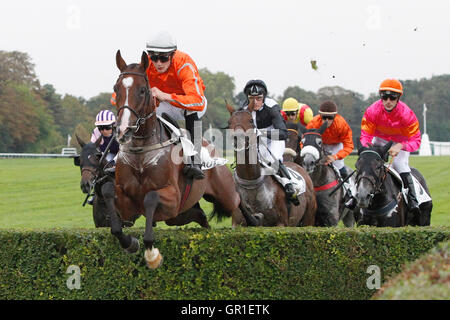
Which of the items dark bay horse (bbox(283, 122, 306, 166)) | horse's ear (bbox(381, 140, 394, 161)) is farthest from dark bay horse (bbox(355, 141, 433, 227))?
dark bay horse (bbox(283, 122, 306, 166))

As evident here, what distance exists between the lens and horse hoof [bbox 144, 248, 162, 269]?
6252mm

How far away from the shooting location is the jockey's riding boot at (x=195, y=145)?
6.88 m

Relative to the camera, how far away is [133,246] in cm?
642

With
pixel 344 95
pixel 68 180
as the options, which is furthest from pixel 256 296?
pixel 344 95

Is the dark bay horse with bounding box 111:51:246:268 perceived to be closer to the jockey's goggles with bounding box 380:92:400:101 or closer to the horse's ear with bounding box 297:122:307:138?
the jockey's goggles with bounding box 380:92:400:101

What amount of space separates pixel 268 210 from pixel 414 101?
263 feet

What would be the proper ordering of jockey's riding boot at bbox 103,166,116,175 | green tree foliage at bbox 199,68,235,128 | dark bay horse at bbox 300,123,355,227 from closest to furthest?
jockey's riding boot at bbox 103,166,116,175, dark bay horse at bbox 300,123,355,227, green tree foliage at bbox 199,68,235,128

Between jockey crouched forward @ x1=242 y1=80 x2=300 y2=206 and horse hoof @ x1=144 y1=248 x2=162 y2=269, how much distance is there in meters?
3.02

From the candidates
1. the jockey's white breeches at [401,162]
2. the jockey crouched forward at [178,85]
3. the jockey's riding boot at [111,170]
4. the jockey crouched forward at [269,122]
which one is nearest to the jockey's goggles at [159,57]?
the jockey crouched forward at [178,85]

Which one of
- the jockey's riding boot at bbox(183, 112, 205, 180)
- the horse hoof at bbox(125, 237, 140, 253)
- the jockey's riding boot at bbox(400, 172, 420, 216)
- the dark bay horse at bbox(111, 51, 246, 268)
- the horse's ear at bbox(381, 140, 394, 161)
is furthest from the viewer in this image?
the jockey's riding boot at bbox(400, 172, 420, 216)

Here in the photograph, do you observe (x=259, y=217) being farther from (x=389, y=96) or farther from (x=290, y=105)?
(x=290, y=105)

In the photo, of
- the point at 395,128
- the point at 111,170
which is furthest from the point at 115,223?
the point at 395,128

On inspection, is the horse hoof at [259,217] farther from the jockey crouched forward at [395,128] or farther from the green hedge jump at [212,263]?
the jockey crouched forward at [395,128]
